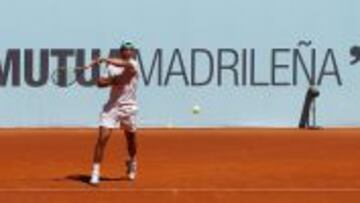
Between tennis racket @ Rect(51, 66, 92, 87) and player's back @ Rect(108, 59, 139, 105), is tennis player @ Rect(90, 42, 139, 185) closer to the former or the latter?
player's back @ Rect(108, 59, 139, 105)

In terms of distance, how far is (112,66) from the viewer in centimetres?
1177

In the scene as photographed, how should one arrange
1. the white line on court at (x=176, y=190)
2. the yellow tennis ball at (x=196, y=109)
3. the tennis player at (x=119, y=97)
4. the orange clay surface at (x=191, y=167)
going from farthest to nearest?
the yellow tennis ball at (x=196, y=109) → the tennis player at (x=119, y=97) → the white line on court at (x=176, y=190) → the orange clay surface at (x=191, y=167)

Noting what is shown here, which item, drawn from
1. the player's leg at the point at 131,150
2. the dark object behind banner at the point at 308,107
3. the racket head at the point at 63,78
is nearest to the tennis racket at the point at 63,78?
the racket head at the point at 63,78

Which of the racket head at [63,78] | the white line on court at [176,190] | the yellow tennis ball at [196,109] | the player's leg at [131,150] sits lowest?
the white line on court at [176,190]

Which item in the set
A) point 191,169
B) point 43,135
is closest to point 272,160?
point 191,169

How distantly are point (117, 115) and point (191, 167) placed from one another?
7.97 ft

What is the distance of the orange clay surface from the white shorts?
679 mm

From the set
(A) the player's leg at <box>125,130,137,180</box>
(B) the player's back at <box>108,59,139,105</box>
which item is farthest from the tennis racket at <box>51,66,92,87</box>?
(B) the player's back at <box>108,59,139,105</box>

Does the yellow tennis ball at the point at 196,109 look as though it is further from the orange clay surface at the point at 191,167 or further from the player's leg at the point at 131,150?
the player's leg at the point at 131,150

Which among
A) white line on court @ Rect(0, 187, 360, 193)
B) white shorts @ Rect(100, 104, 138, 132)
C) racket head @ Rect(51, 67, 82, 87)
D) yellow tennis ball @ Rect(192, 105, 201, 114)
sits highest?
racket head @ Rect(51, 67, 82, 87)

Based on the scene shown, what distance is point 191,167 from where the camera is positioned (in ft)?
45.9

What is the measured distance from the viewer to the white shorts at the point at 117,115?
1179 centimetres

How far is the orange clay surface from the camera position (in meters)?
11.1

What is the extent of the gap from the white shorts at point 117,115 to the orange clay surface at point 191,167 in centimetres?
68
